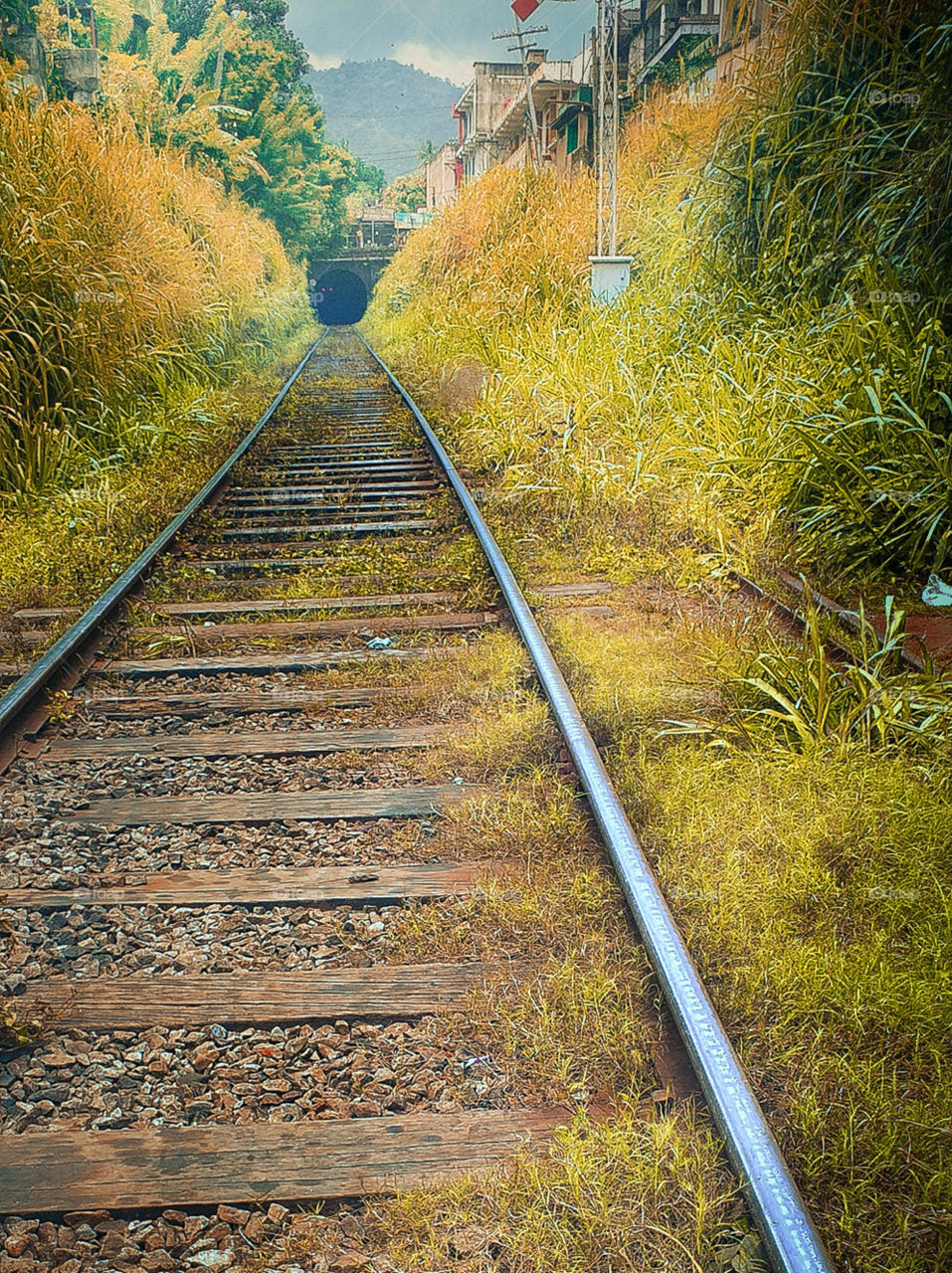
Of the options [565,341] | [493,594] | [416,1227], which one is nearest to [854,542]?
[493,594]

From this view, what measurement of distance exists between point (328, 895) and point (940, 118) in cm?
485

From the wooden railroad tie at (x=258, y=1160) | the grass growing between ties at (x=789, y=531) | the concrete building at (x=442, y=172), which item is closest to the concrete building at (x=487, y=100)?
the concrete building at (x=442, y=172)

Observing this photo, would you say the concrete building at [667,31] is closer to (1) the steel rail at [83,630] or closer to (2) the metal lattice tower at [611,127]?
(2) the metal lattice tower at [611,127]

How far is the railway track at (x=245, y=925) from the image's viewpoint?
1.59 meters

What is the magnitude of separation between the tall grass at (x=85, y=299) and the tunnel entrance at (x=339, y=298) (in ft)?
141

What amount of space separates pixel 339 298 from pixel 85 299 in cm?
5206

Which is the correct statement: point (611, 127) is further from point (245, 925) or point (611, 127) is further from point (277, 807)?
point (245, 925)

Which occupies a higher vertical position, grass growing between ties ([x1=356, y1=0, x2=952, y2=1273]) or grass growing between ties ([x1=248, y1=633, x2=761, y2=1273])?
grass growing between ties ([x1=356, y1=0, x2=952, y2=1273])

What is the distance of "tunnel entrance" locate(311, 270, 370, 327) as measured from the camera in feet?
172

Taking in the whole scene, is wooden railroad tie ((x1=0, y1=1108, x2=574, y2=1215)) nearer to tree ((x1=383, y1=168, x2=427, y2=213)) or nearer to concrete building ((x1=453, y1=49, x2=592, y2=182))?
concrete building ((x1=453, y1=49, x2=592, y2=182))

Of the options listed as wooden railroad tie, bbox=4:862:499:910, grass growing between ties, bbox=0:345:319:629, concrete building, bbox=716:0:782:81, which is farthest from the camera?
concrete building, bbox=716:0:782:81

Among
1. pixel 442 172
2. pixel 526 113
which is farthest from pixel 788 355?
pixel 442 172

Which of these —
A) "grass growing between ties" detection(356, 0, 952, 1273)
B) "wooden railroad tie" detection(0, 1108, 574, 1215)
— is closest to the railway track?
"wooden railroad tie" detection(0, 1108, 574, 1215)

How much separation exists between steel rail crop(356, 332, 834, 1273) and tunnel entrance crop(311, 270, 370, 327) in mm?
51868
